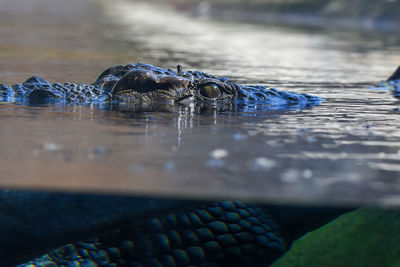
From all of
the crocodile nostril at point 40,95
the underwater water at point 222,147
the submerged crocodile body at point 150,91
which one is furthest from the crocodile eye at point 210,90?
the crocodile nostril at point 40,95

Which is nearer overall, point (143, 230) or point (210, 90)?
point (143, 230)

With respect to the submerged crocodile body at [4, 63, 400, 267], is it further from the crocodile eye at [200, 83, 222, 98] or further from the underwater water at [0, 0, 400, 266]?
the crocodile eye at [200, 83, 222, 98]

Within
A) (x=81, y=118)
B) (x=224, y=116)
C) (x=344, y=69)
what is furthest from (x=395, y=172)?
(x=344, y=69)

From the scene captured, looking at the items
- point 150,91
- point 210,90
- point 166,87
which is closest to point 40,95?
point 150,91

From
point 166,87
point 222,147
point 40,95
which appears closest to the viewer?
point 222,147

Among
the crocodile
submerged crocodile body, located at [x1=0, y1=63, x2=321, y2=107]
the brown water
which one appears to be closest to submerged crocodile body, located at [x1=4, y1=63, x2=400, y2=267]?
the crocodile

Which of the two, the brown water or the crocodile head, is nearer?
the brown water

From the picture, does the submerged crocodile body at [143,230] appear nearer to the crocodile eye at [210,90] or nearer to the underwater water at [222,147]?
Result: the underwater water at [222,147]

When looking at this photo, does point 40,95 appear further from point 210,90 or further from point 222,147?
point 222,147
